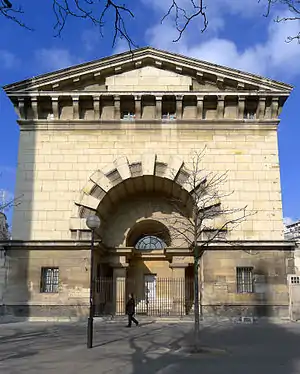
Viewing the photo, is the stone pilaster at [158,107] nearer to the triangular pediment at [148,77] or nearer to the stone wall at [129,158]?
the stone wall at [129,158]

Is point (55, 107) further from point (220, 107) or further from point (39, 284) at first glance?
point (39, 284)

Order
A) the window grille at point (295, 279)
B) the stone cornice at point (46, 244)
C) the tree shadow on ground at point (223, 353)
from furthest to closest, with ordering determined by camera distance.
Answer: the stone cornice at point (46, 244)
the window grille at point (295, 279)
the tree shadow on ground at point (223, 353)

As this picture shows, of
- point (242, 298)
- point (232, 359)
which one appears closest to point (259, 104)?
point (242, 298)

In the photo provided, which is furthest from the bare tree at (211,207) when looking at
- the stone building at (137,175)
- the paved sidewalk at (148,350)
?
the paved sidewalk at (148,350)

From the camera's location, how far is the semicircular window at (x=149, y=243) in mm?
28234

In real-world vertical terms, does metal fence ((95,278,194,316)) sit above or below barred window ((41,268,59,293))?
below

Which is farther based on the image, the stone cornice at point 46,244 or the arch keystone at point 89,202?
the arch keystone at point 89,202

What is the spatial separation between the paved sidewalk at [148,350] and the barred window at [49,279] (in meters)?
2.99

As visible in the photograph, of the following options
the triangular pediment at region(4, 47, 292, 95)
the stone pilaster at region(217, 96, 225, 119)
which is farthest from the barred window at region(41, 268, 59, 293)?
the stone pilaster at region(217, 96, 225, 119)

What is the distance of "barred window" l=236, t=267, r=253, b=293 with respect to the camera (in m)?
22.8

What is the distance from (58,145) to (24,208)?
3.80 m

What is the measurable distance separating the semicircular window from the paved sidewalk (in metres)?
8.45

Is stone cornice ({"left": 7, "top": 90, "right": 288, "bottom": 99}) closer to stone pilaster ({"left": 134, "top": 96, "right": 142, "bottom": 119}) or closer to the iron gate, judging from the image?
stone pilaster ({"left": 134, "top": 96, "right": 142, "bottom": 119})

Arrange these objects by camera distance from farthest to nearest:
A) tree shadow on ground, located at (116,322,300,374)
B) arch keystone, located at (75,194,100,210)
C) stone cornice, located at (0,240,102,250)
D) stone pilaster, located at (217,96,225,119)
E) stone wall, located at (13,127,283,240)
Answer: stone pilaster, located at (217,96,225,119) < arch keystone, located at (75,194,100,210) < stone wall, located at (13,127,283,240) < stone cornice, located at (0,240,102,250) < tree shadow on ground, located at (116,322,300,374)
